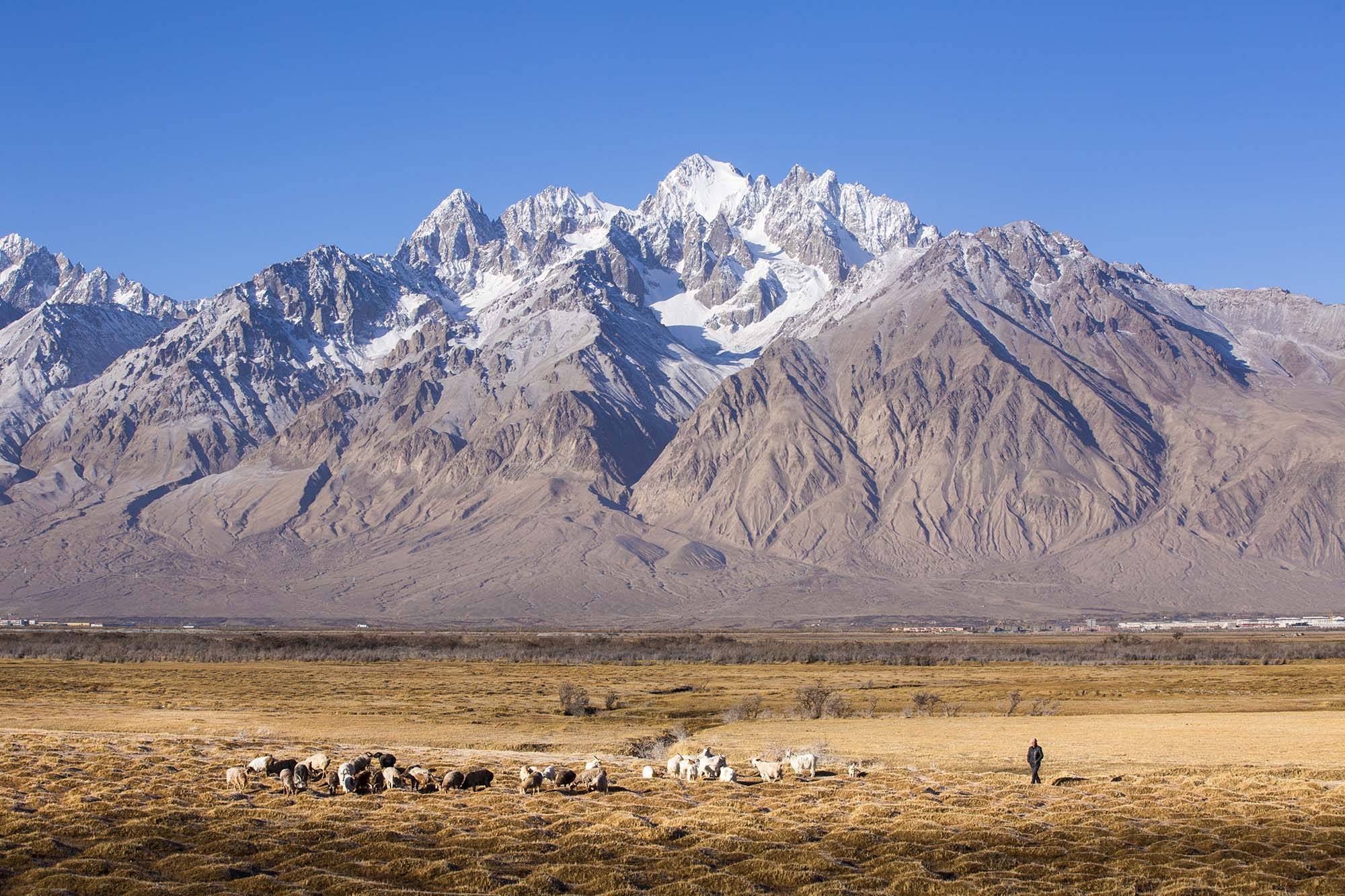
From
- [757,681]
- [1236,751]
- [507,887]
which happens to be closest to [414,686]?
[757,681]

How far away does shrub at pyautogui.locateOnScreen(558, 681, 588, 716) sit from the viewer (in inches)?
2478

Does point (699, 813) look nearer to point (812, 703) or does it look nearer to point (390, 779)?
point (390, 779)

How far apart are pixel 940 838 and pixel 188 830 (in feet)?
47.5

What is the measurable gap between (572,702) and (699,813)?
3567 centimetres

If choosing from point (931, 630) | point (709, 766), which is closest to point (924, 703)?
point (709, 766)

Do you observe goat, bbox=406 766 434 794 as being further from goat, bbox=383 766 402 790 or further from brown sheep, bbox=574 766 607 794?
brown sheep, bbox=574 766 607 794

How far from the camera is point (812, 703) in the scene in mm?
63344

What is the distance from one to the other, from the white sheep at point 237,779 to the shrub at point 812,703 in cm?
3452

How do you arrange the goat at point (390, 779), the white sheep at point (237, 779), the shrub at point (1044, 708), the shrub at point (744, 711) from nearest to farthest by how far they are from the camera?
the white sheep at point (237, 779)
the goat at point (390, 779)
the shrub at point (744, 711)
the shrub at point (1044, 708)

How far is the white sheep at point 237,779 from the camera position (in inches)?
1232

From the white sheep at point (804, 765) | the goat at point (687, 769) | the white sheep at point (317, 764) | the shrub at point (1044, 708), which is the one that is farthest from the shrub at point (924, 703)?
the white sheep at point (317, 764)

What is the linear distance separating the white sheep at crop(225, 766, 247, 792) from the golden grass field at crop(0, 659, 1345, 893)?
435mm

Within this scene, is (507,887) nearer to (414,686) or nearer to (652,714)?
(652,714)

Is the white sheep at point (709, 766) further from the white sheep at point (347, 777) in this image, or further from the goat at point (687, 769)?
the white sheep at point (347, 777)
